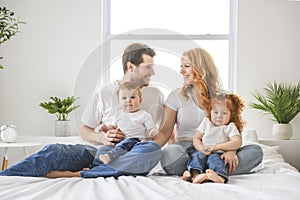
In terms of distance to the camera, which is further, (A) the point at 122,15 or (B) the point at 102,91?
(A) the point at 122,15

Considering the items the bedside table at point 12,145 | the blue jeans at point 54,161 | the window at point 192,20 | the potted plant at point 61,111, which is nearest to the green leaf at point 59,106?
the potted plant at point 61,111

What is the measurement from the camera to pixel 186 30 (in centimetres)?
445

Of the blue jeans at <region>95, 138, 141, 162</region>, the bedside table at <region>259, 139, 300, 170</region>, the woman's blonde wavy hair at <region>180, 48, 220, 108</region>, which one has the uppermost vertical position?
the woman's blonde wavy hair at <region>180, 48, 220, 108</region>

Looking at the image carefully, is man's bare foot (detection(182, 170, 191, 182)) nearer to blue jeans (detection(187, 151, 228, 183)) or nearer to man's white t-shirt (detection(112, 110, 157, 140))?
blue jeans (detection(187, 151, 228, 183))

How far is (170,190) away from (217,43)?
9.24 ft

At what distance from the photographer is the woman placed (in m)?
2.20

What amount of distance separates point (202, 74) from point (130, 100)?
1.16 feet

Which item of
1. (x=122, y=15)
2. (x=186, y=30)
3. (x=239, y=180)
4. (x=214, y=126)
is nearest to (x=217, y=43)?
(x=186, y=30)

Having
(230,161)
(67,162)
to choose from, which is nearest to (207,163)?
(230,161)

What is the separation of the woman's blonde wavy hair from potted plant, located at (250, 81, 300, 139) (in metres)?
1.92

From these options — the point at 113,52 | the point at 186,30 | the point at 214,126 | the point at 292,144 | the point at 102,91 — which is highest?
the point at 186,30

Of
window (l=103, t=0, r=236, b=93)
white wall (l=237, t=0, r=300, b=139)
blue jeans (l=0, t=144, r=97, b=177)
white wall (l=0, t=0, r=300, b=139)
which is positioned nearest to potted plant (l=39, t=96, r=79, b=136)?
white wall (l=0, t=0, r=300, b=139)

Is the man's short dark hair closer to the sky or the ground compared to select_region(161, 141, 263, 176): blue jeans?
closer to the sky

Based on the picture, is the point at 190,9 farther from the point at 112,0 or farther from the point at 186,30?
the point at 112,0
